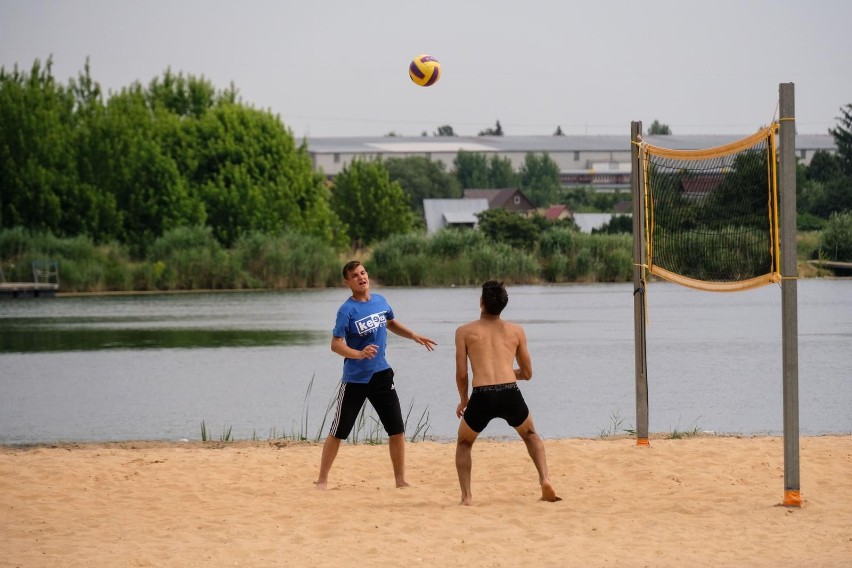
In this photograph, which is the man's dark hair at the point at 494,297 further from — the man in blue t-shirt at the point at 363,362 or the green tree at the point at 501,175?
the green tree at the point at 501,175

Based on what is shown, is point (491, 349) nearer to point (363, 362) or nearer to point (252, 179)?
point (363, 362)

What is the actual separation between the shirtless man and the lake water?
523 centimetres

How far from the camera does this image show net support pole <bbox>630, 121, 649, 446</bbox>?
11734 mm

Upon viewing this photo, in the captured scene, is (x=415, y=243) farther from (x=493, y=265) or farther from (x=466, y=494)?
(x=466, y=494)

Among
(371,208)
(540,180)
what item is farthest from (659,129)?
(371,208)

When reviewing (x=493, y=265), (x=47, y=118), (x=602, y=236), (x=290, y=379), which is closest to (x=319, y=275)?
(x=493, y=265)

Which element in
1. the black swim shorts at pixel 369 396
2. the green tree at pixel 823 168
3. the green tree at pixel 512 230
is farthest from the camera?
the green tree at pixel 823 168

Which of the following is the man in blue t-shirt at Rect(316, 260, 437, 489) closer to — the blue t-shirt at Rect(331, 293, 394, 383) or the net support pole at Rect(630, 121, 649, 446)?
the blue t-shirt at Rect(331, 293, 394, 383)

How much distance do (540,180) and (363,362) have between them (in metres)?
134

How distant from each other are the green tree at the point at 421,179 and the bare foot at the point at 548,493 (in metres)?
112

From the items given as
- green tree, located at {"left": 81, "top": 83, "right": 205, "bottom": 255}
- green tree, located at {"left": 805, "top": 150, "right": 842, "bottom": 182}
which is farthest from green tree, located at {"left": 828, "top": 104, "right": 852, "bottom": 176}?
green tree, located at {"left": 81, "top": 83, "right": 205, "bottom": 255}

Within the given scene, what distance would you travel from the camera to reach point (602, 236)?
189 ft

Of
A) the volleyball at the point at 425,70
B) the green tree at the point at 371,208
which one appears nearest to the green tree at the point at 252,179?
the green tree at the point at 371,208

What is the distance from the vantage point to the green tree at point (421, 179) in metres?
125
